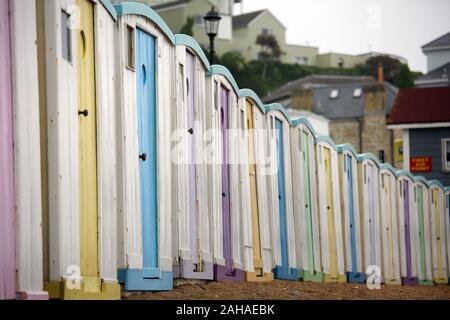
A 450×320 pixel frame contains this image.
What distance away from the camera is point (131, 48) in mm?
8375

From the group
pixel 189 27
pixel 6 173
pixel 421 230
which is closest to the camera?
pixel 6 173

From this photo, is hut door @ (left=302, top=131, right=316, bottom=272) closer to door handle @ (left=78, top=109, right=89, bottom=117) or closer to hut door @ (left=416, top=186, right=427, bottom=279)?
door handle @ (left=78, top=109, right=89, bottom=117)

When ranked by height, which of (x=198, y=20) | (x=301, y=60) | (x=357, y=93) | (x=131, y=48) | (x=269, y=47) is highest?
(x=301, y=60)

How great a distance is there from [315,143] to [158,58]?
6.37m

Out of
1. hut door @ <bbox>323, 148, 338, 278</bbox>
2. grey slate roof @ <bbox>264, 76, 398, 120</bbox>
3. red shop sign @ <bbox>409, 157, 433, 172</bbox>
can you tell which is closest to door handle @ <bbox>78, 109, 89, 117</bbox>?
hut door @ <bbox>323, 148, 338, 278</bbox>

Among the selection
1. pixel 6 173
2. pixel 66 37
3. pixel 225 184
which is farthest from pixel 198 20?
pixel 6 173

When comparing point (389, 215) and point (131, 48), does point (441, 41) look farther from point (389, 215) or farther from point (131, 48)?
point (131, 48)

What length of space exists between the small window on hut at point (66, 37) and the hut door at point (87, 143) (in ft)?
0.58

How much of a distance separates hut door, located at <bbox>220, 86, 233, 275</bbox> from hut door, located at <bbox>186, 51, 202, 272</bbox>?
1.02 meters

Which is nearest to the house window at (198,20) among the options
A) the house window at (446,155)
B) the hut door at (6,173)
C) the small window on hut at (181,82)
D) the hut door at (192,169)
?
the house window at (446,155)

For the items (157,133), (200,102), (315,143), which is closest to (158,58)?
(157,133)

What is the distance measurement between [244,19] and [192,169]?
8798cm

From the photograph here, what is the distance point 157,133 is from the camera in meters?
8.85
